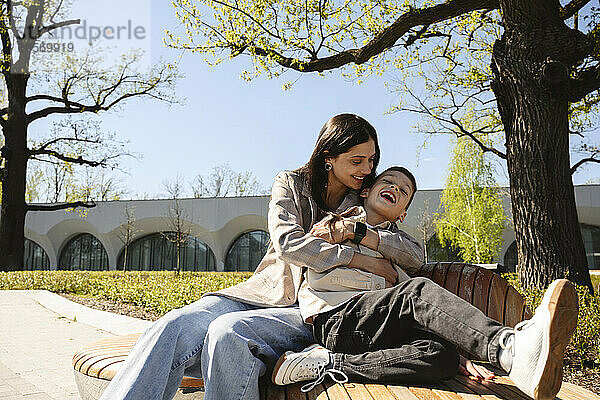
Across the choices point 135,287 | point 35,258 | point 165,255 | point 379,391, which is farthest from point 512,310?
point 35,258

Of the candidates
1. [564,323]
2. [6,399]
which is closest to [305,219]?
[564,323]

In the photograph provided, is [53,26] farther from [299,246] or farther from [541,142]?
[299,246]

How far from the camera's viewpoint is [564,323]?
1.80 metres

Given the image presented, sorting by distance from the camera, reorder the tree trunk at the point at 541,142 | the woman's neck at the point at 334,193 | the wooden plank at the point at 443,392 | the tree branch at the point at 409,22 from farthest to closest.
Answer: the tree branch at the point at 409,22 < the tree trunk at the point at 541,142 < the woman's neck at the point at 334,193 < the wooden plank at the point at 443,392

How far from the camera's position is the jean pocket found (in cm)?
243

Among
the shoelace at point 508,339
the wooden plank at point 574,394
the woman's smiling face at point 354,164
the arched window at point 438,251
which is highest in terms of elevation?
the woman's smiling face at point 354,164

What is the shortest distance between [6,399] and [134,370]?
281 cm

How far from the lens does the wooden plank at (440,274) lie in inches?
117

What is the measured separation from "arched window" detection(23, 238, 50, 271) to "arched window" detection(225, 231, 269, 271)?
12.8 meters

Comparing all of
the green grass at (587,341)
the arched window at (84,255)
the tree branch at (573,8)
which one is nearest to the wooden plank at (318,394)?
the green grass at (587,341)

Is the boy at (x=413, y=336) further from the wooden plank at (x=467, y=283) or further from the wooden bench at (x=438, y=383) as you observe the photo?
the wooden plank at (x=467, y=283)

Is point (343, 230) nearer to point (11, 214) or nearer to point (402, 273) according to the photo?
point (402, 273)

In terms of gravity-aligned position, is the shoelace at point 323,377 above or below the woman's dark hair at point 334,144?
below

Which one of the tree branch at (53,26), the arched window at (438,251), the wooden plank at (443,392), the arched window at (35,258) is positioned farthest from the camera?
the arched window at (35,258)
